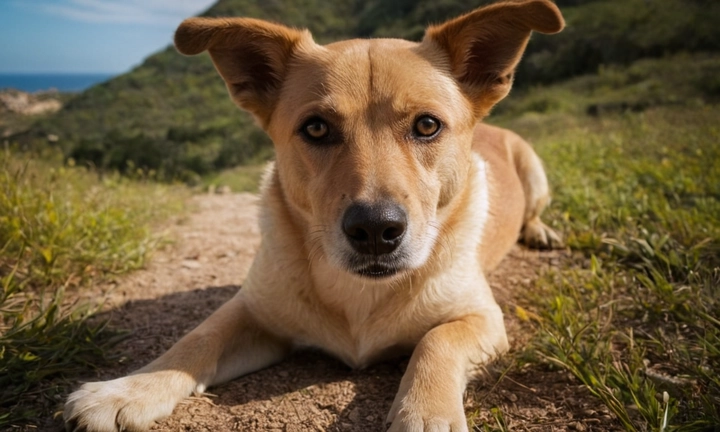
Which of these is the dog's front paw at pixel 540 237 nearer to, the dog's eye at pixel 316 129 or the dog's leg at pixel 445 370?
the dog's leg at pixel 445 370

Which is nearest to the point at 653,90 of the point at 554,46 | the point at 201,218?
the point at 554,46

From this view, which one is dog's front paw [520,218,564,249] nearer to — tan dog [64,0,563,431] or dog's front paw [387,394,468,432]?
tan dog [64,0,563,431]

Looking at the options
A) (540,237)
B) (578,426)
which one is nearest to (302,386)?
(578,426)

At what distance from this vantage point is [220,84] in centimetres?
2552

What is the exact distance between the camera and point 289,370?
2729mm

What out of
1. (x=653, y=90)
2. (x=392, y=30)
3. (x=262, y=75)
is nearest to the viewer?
(x=262, y=75)

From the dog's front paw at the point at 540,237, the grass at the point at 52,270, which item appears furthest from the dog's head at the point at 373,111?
the dog's front paw at the point at 540,237

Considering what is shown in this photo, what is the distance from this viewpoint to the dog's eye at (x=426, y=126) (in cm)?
258

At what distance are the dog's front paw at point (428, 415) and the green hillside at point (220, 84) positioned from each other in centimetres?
929

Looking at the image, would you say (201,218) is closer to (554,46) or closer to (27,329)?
(27,329)

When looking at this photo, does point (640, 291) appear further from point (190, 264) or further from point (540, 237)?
point (190, 264)

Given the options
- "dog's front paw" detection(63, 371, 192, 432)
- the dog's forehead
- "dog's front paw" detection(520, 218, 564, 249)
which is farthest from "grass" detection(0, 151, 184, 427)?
"dog's front paw" detection(520, 218, 564, 249)

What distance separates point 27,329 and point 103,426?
2.94 feet

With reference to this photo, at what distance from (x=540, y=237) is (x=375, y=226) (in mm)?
2760
